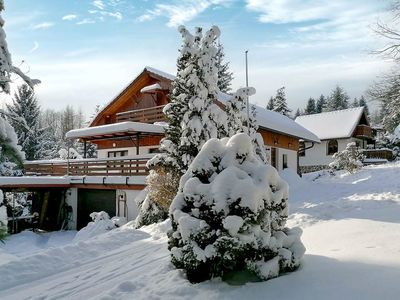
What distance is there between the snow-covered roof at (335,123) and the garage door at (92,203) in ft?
78.6

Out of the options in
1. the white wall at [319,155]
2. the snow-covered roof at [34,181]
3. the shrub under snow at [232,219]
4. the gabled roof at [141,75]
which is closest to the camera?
the shrub under snow at [232,219]

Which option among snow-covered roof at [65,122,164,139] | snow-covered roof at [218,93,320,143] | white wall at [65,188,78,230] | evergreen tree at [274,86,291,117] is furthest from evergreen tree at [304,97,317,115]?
white wall at [65,188,78,230]

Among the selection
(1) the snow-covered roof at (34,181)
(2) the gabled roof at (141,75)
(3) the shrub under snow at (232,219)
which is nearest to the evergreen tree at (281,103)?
(2) the gabled roof at (141,75)

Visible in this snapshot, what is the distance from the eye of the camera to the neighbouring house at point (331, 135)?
3725 cm

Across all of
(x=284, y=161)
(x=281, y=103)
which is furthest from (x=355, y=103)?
(x=284, y=161)

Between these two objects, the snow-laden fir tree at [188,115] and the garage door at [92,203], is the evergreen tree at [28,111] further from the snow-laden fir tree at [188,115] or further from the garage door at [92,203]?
the snow-laden fir tree at [188,115]

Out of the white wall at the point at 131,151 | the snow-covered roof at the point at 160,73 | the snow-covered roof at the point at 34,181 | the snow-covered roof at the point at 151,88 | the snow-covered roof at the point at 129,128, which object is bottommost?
the snow-covered roof at the point at 34,181

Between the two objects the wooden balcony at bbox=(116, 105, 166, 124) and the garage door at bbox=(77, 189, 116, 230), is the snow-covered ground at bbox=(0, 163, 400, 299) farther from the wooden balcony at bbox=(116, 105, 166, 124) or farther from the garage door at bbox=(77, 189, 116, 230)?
the wooden balcony at bbox=(116, 105, 166, 124)

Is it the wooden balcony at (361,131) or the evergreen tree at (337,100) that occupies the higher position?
the evergreen tree at (337,100)

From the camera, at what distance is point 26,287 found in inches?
294

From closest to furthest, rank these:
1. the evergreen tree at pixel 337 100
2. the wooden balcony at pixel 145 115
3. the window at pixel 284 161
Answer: the wooden balcony at pixel 145 115 < the window at pixel 284 161 < the evergreen tree at pixel 337 100

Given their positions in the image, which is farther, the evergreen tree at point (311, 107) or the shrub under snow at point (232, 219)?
the evergreen tree at point (311, 107)

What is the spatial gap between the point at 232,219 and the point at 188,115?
8.63 m

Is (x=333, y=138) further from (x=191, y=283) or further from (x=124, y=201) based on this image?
(x=191, y=283)
